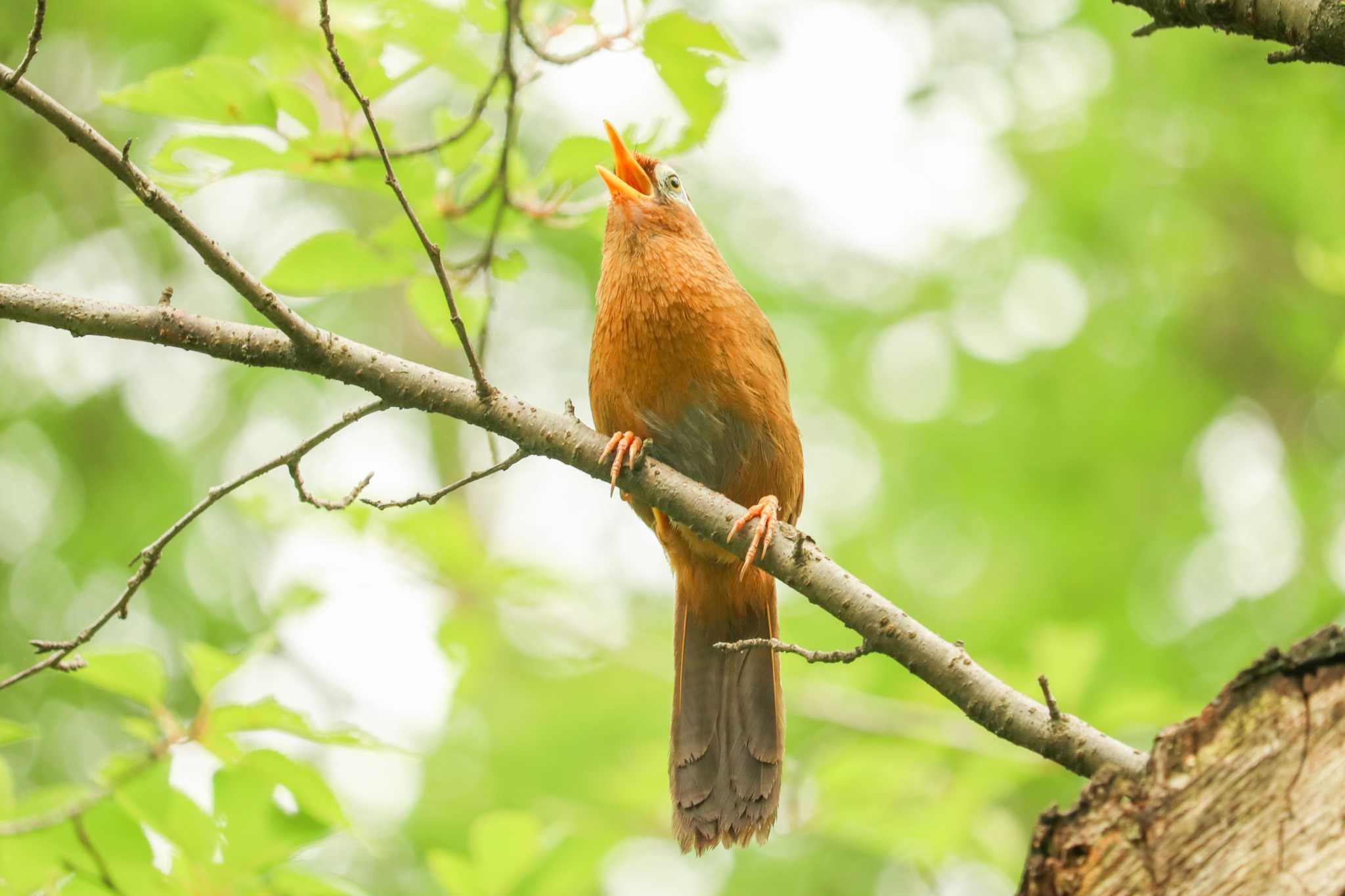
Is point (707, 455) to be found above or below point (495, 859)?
above

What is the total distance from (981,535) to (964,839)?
309 centimetres

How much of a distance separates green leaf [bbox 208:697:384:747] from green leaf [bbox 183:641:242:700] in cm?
10

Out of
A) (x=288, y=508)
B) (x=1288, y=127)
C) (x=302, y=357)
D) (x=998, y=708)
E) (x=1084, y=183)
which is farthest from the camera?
(x=1084, y=183)

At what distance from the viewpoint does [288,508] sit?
4562 millimetres

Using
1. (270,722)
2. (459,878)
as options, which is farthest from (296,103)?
(459,878)

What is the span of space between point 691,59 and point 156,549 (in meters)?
1.70

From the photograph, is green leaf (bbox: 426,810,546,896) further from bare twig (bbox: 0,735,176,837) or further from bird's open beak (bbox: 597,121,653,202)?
bird's open beak (bbox: 597,121,653,202)

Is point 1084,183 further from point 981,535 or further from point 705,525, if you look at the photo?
point 705,525

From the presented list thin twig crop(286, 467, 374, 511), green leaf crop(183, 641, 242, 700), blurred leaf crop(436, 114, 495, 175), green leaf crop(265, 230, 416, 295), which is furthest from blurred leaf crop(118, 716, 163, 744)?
blurred leaf crop(436, 114, 495, 175)

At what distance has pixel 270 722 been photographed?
2707 mm

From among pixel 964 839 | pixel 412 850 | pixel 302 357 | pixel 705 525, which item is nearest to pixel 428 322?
pixel 302 357

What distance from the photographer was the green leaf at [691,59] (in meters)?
2.84

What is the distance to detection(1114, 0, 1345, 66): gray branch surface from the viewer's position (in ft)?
7.11

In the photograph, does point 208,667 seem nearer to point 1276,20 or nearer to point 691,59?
point 691,59
